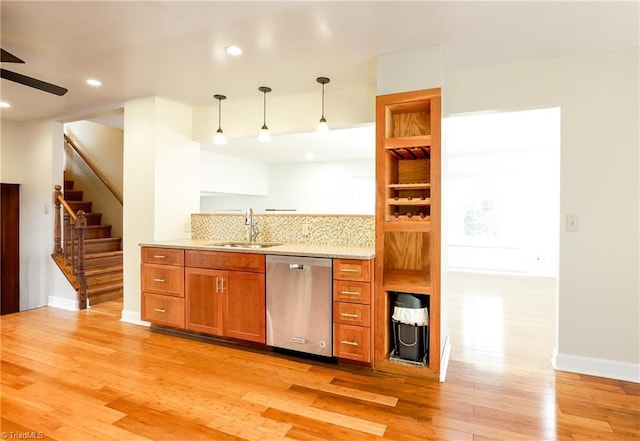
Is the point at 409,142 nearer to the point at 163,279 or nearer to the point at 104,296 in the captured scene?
the point at 163,279

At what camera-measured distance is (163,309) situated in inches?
131

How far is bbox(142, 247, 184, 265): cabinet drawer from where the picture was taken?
10.6 ft

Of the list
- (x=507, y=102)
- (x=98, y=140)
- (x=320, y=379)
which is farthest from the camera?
(x=98, y=140)

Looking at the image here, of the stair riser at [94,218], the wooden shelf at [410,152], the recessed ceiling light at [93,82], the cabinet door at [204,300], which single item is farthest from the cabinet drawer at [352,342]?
the stair riser at [94,218]

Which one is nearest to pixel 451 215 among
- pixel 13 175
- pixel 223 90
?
pixel 223 90

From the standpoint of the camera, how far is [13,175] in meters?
4.55

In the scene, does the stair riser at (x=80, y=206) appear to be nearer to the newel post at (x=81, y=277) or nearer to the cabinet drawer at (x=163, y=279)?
the newel post at (x=81, y=277)

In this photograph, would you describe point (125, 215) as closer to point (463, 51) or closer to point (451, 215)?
point (463, 51)

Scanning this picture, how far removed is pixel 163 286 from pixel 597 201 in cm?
368

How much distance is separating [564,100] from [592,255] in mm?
1166

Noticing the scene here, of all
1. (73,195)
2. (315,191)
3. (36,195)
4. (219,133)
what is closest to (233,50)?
(219,133)

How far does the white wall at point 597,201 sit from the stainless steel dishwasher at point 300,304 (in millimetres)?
1768

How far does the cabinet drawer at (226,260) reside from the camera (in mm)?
2906

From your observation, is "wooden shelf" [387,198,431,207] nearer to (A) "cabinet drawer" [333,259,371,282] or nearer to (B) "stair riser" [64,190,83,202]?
(A) "cabinet drawer" [333,259,371,282]
